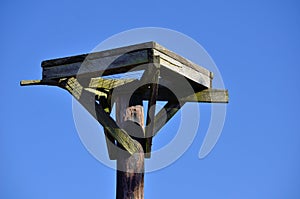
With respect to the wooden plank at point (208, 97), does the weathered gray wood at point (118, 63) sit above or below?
above

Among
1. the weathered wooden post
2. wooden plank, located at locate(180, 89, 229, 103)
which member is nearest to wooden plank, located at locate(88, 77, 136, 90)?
the weathered wooden post

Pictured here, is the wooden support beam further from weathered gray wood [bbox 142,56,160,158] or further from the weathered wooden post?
weathered gray wood [bbox 142,56,160,158]

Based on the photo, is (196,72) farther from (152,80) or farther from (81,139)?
(81,139)

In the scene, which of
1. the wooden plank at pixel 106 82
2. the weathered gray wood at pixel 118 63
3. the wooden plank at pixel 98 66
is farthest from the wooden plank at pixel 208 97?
the wooden plank at pixel 98 66

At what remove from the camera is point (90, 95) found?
19.4ft

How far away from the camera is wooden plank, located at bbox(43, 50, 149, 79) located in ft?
17.6

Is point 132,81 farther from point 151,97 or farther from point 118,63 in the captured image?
point 118,63

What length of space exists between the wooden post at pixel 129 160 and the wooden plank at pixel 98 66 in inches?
24.9

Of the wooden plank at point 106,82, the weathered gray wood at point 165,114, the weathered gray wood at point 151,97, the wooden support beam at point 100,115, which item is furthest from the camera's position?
the weathered gray wood at point 165,114

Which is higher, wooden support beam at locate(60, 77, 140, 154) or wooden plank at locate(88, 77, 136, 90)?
wooden plank at locate(88, 77, 136, 90)

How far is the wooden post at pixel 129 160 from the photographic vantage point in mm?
5785

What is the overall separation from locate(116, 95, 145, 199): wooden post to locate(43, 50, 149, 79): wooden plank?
0.63 metres

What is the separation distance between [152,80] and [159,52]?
0.28 m

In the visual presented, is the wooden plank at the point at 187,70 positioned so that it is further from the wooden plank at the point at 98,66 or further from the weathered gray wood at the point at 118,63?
the wooden plank at the point at 98,66
